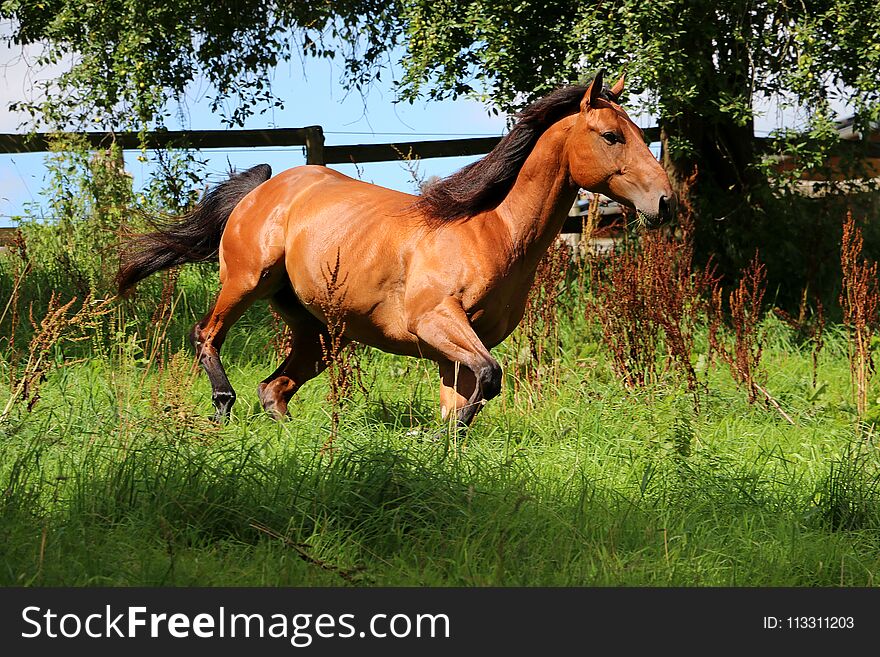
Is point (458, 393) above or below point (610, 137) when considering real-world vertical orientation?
below

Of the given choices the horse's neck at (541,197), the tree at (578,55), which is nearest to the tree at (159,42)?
the tree at (578,55)

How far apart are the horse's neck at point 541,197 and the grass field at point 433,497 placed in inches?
43.7

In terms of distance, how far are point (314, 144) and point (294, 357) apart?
18.2ft

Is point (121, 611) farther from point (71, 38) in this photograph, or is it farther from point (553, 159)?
point (71, 38)

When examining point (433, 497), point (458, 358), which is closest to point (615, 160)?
point (458, 358)

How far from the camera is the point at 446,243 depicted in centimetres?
548

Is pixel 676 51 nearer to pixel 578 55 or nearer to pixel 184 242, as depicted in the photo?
pixel 578 55

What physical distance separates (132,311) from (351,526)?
5378mm

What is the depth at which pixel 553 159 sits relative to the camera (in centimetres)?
541

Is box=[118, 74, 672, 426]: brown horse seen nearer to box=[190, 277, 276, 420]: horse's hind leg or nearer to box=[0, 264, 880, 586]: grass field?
box=[190, 277, 276, 420]: horse's hind leg

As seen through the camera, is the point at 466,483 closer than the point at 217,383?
Yes

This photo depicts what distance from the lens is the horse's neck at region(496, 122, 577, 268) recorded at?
213 inches

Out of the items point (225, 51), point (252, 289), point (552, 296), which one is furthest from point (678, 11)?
point (225, 51)

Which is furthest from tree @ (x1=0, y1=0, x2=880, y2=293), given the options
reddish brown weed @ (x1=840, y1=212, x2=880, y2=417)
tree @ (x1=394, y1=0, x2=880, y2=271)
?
reddish brown weed @ (x1=840, y1=212, x2=880, y2=417)
